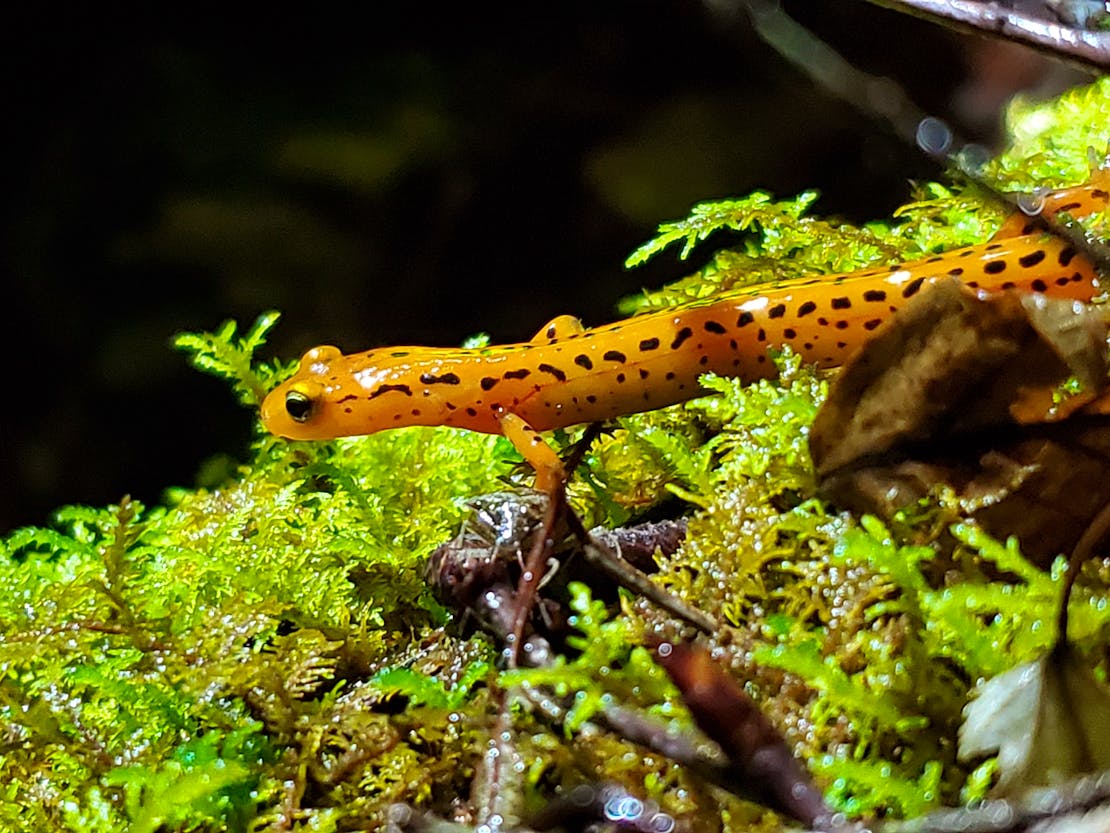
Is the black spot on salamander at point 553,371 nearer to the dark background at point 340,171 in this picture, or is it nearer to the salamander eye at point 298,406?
the salamander eye at point 298,406

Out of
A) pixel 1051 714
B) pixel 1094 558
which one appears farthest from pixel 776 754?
pixel 1094 558

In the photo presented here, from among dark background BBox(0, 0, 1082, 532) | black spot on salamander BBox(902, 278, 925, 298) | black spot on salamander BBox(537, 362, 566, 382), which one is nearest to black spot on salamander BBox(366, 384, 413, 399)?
black spot on salamander BBox(537, 362, 566, 382)

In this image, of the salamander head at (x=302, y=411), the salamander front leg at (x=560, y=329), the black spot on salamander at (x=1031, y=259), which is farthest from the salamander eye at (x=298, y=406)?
the black spot on salamander at (x=1031, y=259)

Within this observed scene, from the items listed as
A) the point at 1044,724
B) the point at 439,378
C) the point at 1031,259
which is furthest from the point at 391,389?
the point at 1044,724

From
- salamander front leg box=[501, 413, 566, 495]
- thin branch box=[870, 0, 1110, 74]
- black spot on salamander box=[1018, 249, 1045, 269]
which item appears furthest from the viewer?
black spot on salamander box=[1018, 249, 1045, 269]

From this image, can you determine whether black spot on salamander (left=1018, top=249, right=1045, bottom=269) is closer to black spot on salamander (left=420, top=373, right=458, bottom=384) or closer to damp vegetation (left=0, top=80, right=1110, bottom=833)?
damp vegetation (left=0, top=80, right=1110, bottom=833)

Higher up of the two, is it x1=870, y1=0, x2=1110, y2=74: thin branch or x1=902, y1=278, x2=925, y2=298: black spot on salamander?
x1=870, y1=0, x2=1110, y2=74: thin branch

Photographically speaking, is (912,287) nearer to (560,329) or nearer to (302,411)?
(560,329)
